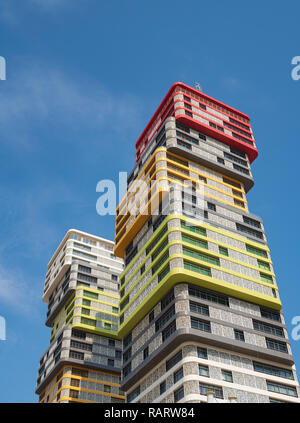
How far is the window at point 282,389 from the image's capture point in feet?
210

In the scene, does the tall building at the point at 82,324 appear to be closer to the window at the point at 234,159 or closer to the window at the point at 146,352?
the window at the point at 146,352

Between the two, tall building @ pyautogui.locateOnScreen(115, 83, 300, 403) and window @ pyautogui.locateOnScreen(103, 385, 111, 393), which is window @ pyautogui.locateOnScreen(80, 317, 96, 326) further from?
tall building @ pyautogui.locateOnScreen(115, 83, 300, 403)

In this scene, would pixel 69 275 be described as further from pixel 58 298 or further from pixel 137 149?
pixel 137 149

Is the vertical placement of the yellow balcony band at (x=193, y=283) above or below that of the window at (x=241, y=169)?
below

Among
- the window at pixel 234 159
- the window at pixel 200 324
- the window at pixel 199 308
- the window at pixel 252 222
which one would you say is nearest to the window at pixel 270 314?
the window at pixel 199 308

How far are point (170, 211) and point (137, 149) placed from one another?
35278 mm

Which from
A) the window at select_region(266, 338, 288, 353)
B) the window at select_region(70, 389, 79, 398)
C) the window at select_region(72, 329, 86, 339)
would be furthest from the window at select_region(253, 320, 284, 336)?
the window at select_region(72, 329, 86, 339)

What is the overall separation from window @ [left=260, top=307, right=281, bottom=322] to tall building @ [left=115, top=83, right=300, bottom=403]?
0.16 meters

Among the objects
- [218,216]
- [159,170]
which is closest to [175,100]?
[159,170]

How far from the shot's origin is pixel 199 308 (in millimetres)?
65812

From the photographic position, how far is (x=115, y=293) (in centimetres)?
11438

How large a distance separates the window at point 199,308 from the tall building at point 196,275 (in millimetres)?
169

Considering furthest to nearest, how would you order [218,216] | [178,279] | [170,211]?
[218,216] < [170,211] < [178,279]

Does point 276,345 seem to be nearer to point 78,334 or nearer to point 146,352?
point 146,352
